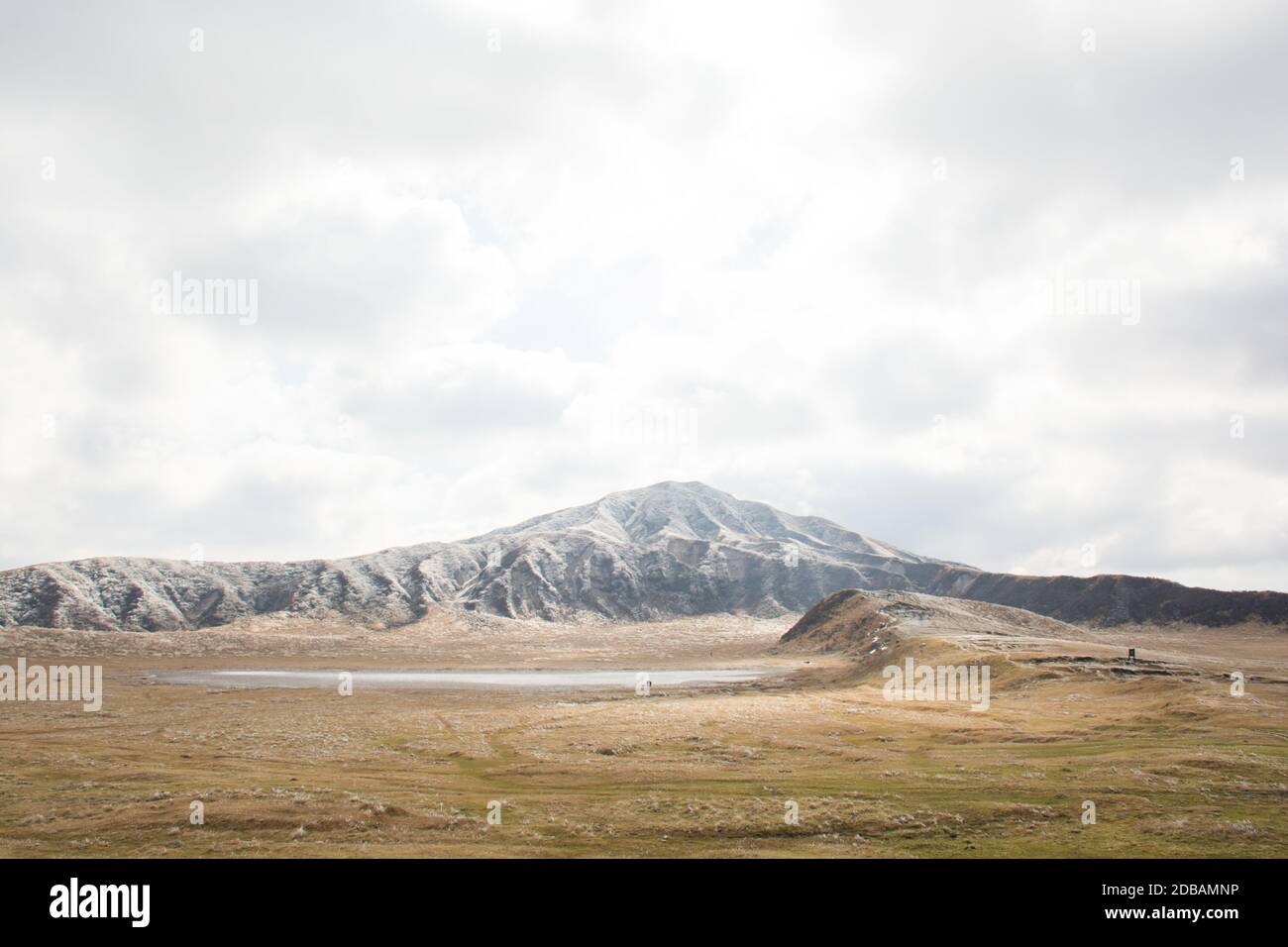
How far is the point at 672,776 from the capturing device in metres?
49.1

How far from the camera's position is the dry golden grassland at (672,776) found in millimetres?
33781

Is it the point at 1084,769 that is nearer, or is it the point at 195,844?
the point at 195,844

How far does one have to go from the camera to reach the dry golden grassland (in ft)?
111

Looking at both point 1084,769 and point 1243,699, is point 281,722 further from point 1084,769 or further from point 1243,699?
point 1243,699

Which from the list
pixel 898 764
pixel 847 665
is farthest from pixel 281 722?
pixel 847 665

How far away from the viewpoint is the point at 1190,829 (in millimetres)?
34000

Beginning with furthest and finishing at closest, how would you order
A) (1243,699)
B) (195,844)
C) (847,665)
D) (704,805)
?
(847,665), (1243,699), (704,805), (195,844)

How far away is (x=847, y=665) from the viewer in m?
150
